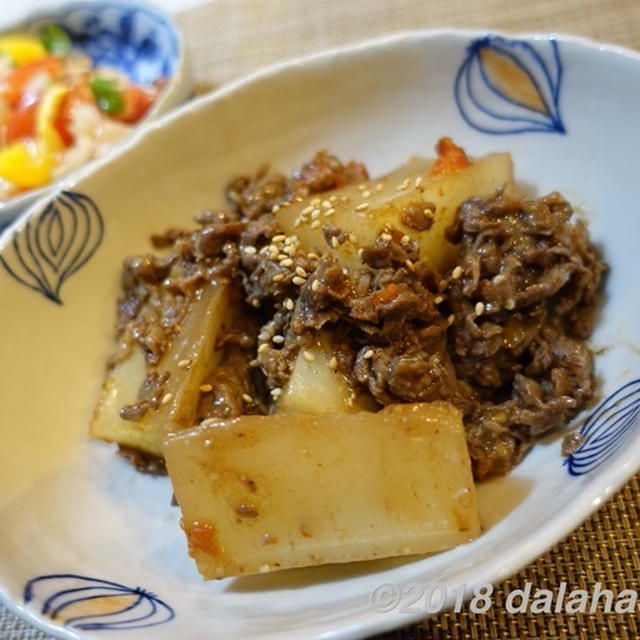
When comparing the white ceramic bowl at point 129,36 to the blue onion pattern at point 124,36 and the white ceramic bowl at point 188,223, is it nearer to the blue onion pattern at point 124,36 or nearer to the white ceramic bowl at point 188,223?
the blue onion pattern at point 124,36

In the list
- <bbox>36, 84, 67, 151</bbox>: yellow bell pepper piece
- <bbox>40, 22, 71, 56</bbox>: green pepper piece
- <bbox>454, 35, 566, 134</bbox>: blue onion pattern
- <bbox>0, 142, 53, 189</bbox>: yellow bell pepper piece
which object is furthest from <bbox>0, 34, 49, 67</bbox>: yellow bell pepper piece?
<bbox>454, 35, 566, 134</bbox>: blue onion pattern

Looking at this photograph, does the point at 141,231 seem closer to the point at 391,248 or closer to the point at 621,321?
the point at 391,248

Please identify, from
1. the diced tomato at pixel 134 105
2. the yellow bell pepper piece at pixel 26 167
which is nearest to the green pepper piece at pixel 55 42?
the diced tomato at pixel 134 105

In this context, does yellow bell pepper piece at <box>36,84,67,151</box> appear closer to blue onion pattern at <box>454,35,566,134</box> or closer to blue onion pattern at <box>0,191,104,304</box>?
blue onion pattern at <box>0,191,104,304</box>

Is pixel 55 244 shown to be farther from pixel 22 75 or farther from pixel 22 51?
pixel 22 51

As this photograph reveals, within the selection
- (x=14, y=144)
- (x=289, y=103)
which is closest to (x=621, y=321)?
(x=289, y=103)

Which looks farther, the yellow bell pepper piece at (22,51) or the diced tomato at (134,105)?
the yellow bell pepper piece at (22,51)
